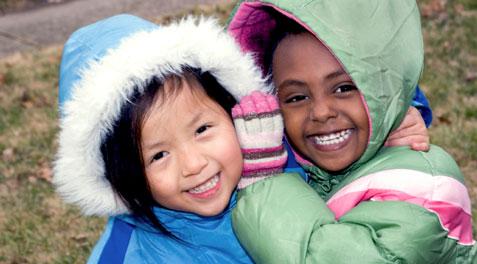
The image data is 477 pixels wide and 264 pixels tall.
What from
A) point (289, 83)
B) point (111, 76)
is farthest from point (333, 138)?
point (111, 76)

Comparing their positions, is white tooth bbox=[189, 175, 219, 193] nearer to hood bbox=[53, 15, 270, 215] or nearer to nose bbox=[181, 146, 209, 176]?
nose bbox=[181, 146, 209, 176]

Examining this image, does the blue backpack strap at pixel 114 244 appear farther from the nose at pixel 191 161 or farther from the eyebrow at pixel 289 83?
the eyebrow at pixel 289 83

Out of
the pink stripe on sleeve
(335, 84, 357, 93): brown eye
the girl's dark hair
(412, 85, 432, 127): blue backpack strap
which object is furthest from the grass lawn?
(335, 84, 357, 93): brown eye

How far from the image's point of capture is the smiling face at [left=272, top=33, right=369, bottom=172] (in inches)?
95.0

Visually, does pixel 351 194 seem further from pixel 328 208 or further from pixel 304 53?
pixel 304 53

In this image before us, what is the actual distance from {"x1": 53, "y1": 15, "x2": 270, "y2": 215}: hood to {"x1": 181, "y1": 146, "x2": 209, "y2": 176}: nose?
0.24 metres

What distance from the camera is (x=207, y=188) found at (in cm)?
236

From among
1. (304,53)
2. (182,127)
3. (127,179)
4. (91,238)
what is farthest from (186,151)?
(91,238)

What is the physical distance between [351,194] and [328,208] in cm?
11

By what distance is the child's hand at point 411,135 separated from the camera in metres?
2.42

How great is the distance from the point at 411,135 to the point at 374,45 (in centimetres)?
38

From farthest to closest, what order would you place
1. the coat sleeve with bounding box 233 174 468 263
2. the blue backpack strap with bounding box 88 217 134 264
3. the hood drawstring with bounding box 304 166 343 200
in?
the hood drawstring with bounding box 304 166 343 200 < the blue backpack strap with bounding box 88 217 134 264 < the coat sleeve with bounding box 233 174 468 263

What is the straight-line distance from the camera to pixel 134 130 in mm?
2291

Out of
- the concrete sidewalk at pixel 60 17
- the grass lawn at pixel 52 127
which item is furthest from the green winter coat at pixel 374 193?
the concrete sidewalk at pixel 60 17
